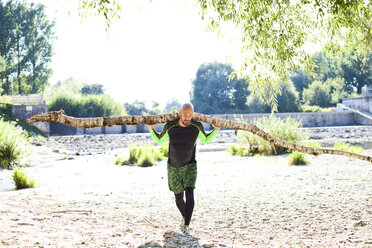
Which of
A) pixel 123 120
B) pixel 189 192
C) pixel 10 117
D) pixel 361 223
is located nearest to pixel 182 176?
pixel 189 192

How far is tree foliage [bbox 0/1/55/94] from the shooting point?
3534 centimetres

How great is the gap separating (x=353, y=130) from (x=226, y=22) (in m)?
26.4

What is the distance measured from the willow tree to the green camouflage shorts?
204cm

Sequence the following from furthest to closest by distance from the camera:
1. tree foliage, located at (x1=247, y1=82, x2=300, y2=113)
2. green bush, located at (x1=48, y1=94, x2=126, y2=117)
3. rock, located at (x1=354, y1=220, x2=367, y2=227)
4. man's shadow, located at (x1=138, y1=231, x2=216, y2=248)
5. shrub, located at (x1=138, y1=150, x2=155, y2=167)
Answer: tree foliage, located at (x1=247, y1=82, x2=300, y2=113) < green bush, located at (x1=48, y1=94, x2=126, y2=117) < shrub, located at (x1=138, y1=150, x2=155, y2=167) < rock, located at (x1=354, y1=220, x2=367, y2=227) < man's shadow, located at (x1=138, y1=231, x2=216, y2=248)

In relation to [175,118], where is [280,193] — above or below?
below

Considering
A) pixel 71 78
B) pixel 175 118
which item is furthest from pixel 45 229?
pixel 71 78

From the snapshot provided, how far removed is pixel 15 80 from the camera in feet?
128

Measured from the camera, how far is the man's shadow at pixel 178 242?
350cm

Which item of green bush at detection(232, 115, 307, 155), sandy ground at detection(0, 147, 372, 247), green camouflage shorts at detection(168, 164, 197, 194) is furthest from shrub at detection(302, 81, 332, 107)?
green camouflage shorts at detection(168, 164, 197, 194)

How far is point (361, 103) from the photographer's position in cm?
3859

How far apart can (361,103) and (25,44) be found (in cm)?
3696

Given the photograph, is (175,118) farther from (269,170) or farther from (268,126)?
(268,126)

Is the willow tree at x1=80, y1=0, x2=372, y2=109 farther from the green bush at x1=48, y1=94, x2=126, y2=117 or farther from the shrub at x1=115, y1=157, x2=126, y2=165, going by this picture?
the green bush at x1=48, y1=94, x2=126, y2=117

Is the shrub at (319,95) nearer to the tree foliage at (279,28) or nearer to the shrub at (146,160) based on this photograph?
the shrub at (146,160)
